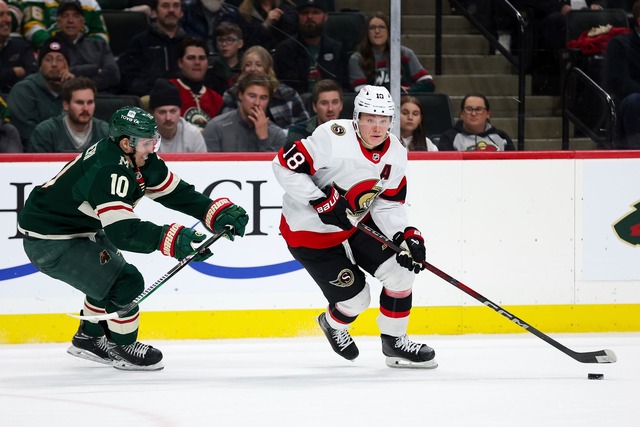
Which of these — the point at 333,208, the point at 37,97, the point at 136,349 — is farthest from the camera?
the point at 37,97

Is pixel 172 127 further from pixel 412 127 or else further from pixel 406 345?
pixel 406 345

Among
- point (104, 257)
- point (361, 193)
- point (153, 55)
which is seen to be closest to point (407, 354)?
point (361, 193)

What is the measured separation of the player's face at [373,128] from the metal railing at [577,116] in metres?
1.57

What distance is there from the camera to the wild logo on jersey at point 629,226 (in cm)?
578

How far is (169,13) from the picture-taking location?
6031 millimetres

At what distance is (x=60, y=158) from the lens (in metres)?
5.48

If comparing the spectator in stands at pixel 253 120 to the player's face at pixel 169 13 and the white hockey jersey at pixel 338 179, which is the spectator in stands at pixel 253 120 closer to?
the player's face at pixel 169 13

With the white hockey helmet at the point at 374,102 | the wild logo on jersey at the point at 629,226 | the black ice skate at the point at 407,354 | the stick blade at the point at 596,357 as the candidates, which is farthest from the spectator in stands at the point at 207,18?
the stick blade at the point at 596,357

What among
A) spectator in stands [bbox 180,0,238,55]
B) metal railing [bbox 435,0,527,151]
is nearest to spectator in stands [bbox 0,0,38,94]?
spectator in stands [bbox 180,0,238,55]

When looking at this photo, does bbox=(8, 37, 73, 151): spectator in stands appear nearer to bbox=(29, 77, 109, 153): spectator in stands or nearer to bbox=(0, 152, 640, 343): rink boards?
bbox=(29, 77, 109, 153): spectator in stands

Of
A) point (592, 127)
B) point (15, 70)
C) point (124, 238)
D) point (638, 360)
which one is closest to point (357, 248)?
point (124, 238)

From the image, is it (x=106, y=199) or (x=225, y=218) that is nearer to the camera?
(x=106, y=199)

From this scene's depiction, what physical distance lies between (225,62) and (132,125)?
4.89 feet

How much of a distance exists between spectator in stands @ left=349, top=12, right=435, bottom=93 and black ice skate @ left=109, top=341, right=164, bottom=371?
190cm
